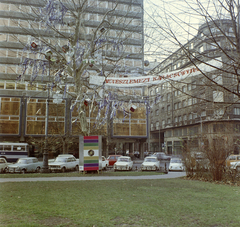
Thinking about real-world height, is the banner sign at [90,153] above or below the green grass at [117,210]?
above

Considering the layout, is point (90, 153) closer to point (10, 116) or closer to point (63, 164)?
point (63, 164)

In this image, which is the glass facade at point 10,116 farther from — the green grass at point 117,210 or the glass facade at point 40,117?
the green grass at point 117,210

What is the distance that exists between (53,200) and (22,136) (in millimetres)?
33138

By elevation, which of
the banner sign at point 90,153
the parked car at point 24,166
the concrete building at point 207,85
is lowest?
the parked car at point 24,166

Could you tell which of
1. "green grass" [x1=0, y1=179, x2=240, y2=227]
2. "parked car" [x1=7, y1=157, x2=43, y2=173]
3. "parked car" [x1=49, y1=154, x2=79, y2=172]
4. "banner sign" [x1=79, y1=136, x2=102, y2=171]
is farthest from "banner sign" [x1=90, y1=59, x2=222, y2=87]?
"parked car" [x1=7, y1=157, x2=43, y2=173]

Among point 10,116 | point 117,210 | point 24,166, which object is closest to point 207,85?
point 117,210

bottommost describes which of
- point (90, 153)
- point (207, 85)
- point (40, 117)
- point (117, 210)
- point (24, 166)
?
point (24, 166)

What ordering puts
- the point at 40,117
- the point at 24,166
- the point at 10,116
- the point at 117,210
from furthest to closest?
the point at 40,117, the point at 10,116, the point at 24,166, the point at 117,210

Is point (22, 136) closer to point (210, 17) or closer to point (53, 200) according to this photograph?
point (53, 200)

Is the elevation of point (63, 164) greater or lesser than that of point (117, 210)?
lesser

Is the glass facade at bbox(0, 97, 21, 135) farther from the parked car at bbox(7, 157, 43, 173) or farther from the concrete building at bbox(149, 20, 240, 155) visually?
the concrete building at bbox(149, 20, 240, 155)

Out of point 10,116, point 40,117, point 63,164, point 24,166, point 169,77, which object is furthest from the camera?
point 40,117

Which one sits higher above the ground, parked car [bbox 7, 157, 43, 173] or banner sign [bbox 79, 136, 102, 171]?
banner sign [bbox 79, 136, 102, 171]

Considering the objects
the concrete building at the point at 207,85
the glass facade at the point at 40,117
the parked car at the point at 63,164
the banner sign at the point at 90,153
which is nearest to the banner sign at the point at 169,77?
the concrete building at the point at 207,85
